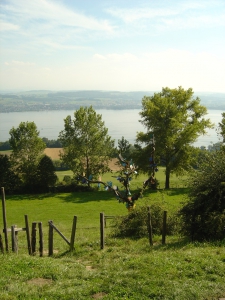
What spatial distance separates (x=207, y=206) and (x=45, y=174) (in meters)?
32.4

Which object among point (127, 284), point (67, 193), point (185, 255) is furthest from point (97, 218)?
point (127, 284)

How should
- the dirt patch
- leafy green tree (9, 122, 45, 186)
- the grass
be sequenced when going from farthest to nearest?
leafy green tree (9, 122, 45, 186) < the dirt patch < the grass

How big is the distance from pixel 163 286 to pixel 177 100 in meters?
35.2

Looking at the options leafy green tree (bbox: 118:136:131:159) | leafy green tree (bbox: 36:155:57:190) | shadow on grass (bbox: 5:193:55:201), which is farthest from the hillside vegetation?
leafy green tree (bbox: 118:136:131:159)

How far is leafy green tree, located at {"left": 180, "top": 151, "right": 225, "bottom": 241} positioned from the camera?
12.8 m

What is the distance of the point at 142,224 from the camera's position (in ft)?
52.8

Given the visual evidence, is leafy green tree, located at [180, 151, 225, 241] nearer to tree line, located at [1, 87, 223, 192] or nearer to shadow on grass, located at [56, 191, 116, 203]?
shadow on grass, located at [56, 191, 116, 203]

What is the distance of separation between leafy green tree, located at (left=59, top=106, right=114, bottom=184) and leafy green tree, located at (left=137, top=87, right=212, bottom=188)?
232 inches

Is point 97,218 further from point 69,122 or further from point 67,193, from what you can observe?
point 69,122

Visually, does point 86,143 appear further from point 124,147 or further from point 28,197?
point 28,197

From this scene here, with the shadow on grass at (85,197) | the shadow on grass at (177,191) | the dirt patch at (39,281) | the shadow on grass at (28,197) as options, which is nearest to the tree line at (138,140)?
the shadow on grass at (28,197)

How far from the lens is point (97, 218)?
91.7 feet

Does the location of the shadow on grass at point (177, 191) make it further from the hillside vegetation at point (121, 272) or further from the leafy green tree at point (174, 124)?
the hillside vegetation at point (121, 272)

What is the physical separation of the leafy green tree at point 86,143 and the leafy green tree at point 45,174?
7.42ft
